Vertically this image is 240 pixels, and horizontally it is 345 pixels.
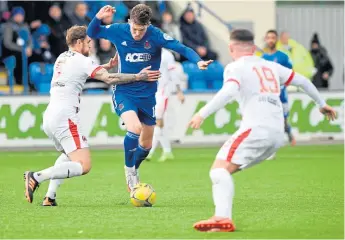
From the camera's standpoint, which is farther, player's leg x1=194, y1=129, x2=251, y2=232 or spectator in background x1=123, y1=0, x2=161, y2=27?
spectator in background x1=123, y1=0, x2=161, y2=27

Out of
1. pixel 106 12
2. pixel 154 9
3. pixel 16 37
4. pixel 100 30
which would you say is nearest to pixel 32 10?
pixel 16 37

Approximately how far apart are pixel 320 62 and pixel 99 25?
53.4 ft

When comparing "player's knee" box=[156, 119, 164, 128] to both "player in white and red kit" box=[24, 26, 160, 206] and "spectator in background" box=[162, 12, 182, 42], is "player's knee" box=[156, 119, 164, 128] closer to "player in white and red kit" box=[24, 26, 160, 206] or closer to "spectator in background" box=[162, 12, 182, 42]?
"spectator in background" box=[162, 12, 182, 42]

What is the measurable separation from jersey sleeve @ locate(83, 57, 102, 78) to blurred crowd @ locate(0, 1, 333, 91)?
12.3m

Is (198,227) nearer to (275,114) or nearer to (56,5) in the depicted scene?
(275,114)

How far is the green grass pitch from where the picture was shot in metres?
10.3

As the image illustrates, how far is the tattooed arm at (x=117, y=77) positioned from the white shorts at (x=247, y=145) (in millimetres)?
2515

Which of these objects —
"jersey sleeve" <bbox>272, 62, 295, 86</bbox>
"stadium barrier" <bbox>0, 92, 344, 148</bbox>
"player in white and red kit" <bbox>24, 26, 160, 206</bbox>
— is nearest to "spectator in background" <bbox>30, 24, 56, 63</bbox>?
"stadium barrier" <bbox>0, 92, 344, 148</bbox>

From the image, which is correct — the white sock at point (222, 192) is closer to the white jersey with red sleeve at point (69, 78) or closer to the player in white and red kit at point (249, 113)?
the player in white and red kit at point (249, 113)

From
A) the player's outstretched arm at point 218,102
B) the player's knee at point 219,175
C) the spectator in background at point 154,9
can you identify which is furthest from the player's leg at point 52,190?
the spectator in background at point 154,9

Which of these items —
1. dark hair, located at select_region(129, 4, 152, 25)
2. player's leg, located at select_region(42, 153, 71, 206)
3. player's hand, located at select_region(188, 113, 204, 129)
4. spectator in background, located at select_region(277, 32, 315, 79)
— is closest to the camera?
player's hand, located at select_region(188, 113, 204, 129)

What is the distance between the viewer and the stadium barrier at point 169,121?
77.5 feet

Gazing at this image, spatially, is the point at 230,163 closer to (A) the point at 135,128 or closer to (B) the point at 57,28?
(A) the point at 135,128

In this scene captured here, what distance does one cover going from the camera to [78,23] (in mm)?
26031
